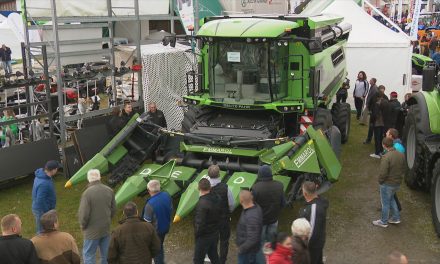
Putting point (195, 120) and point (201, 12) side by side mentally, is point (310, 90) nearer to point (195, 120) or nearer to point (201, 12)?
point (195, 120)

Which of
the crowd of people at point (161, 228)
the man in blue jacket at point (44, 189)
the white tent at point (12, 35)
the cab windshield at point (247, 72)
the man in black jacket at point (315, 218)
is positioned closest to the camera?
the crowd of people at point (161, 228)

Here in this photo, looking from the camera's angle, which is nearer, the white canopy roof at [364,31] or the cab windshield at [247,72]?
the cab windshield at [247,72]

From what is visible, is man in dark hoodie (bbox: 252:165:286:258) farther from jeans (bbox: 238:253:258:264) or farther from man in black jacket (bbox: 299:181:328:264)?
man in black jacket (bbox: 299:181:328:264)

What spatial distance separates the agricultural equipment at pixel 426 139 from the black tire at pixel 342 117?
2.36 metres

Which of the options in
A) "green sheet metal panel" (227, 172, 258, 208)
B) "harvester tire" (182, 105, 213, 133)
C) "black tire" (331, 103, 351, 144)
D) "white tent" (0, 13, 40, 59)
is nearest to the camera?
"green sheet metal panel" (227, 172, 258, 208)

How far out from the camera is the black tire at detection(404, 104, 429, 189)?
8758 mm

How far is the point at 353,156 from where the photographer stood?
37.7 feet

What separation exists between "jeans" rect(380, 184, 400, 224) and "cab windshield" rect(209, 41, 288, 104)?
246 cm

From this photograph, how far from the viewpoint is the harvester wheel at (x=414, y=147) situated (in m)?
8.77

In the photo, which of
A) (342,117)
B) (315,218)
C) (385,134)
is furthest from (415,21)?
(315,218)

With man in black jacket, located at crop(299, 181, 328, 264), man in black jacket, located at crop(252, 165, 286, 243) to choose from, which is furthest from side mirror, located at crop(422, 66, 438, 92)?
man in black jacket, located at crop(299, 181, 328, 264)

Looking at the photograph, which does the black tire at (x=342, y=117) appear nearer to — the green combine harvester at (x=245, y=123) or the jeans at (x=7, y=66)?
the green combine harvester at (x=245, y=123)

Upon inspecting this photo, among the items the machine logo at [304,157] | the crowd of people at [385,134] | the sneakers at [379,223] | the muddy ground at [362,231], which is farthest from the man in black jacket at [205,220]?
the sneakers at [379,223]

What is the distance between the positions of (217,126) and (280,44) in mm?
1788
